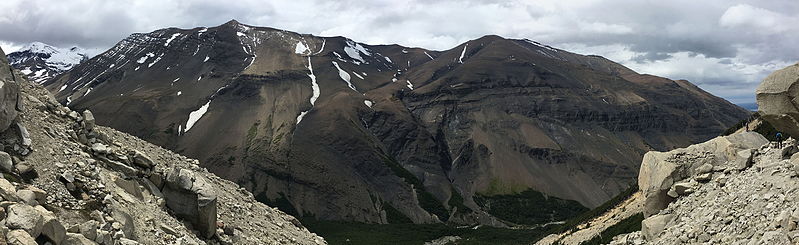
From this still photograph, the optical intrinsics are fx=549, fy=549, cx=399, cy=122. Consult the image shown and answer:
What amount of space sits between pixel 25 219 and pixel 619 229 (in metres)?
70.0

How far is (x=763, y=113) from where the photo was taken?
3484cm

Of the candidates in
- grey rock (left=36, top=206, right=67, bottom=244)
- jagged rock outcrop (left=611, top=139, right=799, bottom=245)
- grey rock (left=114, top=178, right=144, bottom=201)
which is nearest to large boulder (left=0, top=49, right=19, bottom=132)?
grey rock (left=114, top=178, right=144, bottom=201)

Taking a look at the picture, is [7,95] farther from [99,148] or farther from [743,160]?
[743,160]

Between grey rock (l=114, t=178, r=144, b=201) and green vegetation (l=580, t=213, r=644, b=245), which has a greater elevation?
grey rock (l=114, t=178, r=144, b=201)

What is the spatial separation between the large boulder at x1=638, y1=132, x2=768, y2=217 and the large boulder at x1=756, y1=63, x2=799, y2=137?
6.26 metres

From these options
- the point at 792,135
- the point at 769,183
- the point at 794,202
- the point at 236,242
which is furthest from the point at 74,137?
the point at 792,135

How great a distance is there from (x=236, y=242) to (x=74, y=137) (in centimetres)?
1008

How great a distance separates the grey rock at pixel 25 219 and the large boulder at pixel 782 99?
3826cm

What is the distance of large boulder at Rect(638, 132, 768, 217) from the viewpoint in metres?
41.5

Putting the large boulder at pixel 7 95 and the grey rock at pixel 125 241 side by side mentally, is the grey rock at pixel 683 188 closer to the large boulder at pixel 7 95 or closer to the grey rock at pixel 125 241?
the grey rock at pixel 125 241

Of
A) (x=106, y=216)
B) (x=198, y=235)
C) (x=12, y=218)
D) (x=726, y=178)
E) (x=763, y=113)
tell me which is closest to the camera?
(x=12, y=218)

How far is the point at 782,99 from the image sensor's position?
3334 centimetres

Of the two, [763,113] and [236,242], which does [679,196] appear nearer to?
[763,113]

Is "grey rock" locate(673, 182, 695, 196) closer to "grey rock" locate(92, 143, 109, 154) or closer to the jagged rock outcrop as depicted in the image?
the jagged rock outcrop
